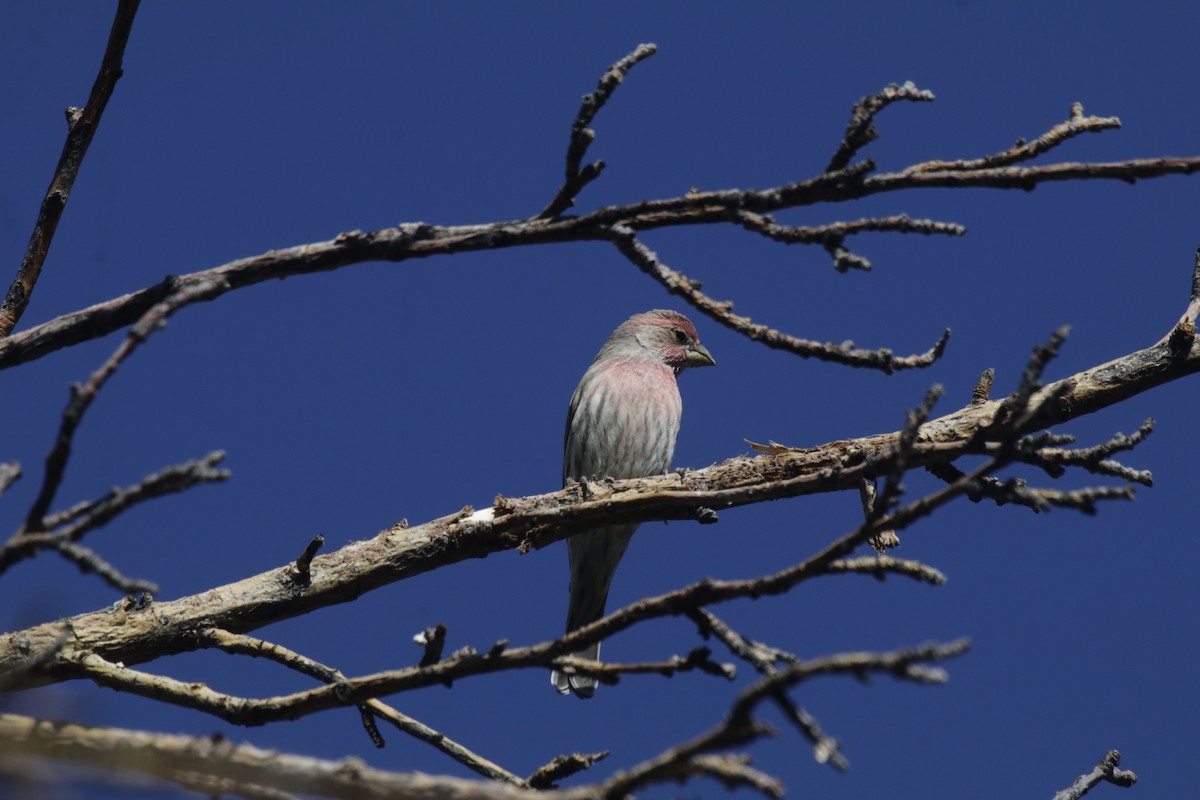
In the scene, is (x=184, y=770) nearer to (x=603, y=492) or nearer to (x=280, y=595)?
(x=280, y=595)

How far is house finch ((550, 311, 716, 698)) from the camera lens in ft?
28.1

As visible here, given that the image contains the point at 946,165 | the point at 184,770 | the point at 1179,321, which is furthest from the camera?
the point at 1179,321

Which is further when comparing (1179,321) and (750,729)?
(1179,321)

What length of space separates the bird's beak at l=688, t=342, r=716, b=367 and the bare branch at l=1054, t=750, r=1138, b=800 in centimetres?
590

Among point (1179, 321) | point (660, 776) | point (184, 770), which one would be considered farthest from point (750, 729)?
point (1179, 321)

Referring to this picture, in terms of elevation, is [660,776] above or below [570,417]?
below

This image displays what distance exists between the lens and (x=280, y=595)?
4.47 metres

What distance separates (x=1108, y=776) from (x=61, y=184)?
4.14m

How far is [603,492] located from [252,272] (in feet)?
7.42

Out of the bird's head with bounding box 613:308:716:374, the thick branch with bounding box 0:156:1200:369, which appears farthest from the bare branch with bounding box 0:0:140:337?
the bird's head with bounding box 613:308:716:374

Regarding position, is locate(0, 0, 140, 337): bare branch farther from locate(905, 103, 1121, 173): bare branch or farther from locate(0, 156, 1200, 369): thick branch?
locate(905, 103, 1121, 173): bare branch

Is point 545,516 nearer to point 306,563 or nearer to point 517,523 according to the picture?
point 517,523

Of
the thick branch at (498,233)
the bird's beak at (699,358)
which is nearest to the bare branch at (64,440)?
the thick branch at (498,233)

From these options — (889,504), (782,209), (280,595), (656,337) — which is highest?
(656,337)
